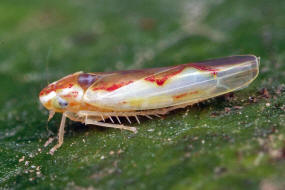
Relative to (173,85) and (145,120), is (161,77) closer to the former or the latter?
(173,85)

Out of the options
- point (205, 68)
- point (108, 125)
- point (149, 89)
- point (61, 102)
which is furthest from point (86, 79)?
point (205, 68)

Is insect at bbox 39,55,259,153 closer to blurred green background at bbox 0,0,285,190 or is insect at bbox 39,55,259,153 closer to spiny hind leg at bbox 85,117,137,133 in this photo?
spiny hind leg at bbox 85,117,137,133

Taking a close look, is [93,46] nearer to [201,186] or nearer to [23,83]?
[23,83]

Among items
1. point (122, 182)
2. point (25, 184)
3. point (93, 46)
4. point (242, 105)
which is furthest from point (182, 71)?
point (93, 46)

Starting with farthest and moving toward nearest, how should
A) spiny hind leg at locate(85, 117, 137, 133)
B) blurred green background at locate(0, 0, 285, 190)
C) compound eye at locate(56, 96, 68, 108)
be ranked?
compound eye at locate(56, 96, 68, 108), spiny hind leg at locate(85, 117, 137, 133), blurred green background at locate(0, 0, 285, 190)

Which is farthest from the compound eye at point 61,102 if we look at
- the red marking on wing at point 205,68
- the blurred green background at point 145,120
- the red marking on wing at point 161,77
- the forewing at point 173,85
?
the red marking on wing at point 205,68

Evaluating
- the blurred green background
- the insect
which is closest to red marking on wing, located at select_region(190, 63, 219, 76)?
the insect

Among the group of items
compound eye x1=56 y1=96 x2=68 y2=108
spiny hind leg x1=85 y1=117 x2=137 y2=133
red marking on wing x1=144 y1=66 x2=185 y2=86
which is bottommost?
spiny hind leg x1=85 y1=117 x2=137 y2=133

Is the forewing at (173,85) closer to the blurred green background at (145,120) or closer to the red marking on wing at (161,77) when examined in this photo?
the red marking on wing at (161,77)
